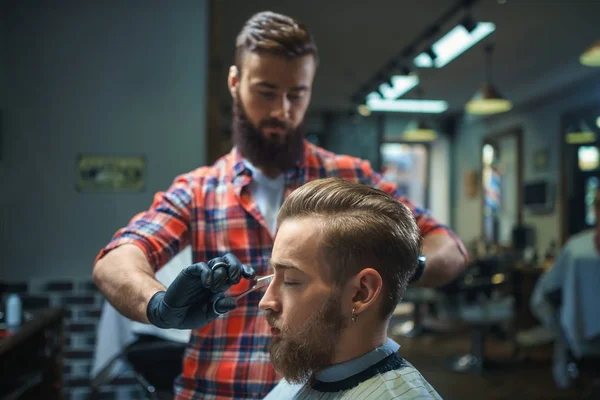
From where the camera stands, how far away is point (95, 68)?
261 centimetres

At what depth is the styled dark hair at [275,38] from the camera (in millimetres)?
1190

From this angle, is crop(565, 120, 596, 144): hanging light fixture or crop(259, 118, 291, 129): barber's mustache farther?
crop(565, 120, 596, 144): hanging light fixture

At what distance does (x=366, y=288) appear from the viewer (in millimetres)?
886

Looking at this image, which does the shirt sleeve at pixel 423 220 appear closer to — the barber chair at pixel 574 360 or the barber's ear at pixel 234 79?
the barber's ear at pixel 234 79

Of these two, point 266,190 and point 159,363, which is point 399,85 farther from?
point 266,190

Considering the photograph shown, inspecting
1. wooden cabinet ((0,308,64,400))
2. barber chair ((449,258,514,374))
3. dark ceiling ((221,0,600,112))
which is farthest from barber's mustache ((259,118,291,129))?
barber chair ((449,258,514,374))

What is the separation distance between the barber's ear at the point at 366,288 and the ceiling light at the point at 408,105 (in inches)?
344

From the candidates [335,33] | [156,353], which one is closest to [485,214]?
[335,33]

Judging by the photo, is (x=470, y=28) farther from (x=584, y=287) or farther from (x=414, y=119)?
(x=414, y=119)

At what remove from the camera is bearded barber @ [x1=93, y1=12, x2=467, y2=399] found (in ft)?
3.90

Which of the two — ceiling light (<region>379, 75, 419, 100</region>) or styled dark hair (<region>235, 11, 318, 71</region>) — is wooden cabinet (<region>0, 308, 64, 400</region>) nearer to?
styled dark hair (<region>235, 11, 318, 71</region>)

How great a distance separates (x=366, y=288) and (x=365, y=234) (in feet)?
0.27

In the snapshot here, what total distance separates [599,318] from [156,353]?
2946 millimetres

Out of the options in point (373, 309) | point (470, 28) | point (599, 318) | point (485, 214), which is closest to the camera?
point (373, 309)
